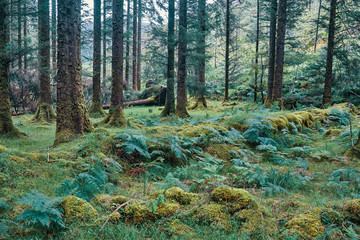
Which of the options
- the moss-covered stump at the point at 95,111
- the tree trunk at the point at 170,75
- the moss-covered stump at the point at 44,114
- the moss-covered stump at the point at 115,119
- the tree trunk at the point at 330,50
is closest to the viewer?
the moss-covered stump at the point at 115,119

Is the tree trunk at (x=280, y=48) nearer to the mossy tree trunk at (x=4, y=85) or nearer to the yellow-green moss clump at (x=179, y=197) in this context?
the yellow-green moss clump at (x=179, y=197)

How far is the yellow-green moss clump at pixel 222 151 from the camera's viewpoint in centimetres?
489

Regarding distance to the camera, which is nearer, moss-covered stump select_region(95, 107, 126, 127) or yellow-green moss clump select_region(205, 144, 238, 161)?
yellow-green moss clump select_region(205, 144, 238, 161)

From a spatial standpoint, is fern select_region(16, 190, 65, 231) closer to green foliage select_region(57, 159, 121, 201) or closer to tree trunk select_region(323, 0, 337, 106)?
green foliage select_region(57, 159, 121, 201)

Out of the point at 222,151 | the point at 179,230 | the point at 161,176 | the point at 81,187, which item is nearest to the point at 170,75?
the point at 222,151

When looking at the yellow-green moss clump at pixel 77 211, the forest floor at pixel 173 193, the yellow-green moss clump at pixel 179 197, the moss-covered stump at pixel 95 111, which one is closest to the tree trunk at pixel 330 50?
the forest floor at pixel 173 193

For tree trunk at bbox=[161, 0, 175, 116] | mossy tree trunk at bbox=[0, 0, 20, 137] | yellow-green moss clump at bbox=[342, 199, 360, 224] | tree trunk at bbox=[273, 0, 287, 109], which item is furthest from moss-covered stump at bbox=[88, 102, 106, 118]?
yellow-green moss clump at bbox=[342, 199, 360, 224]

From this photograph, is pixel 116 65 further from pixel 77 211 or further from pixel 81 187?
pixel 77 211

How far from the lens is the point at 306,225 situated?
6.43 ft

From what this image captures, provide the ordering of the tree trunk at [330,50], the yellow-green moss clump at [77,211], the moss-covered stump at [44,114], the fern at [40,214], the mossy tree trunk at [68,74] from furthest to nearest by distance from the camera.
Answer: the tree trunk at [330,50] → the moss-covered stump at [44,114] → the mossy tree trunk at [68,74] → the yellow-green moss clump at [77,211] → the fern at [40,214]

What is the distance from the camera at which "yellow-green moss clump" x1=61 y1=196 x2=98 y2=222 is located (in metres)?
2.10

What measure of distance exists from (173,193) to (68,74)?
14.3 feet

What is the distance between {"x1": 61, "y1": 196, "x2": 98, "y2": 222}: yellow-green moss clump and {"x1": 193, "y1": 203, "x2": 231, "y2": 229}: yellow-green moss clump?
100 centimetres

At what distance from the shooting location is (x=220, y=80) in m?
31.9
